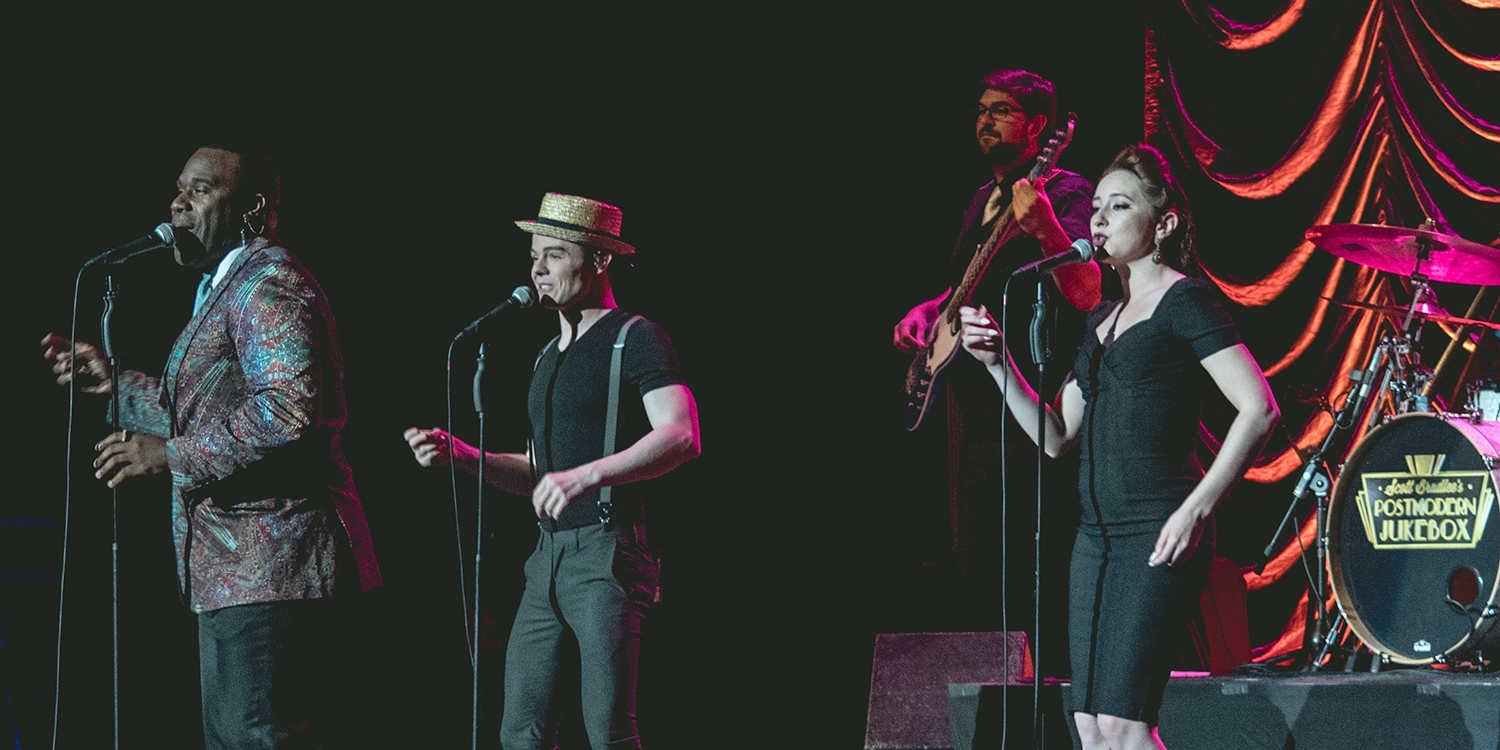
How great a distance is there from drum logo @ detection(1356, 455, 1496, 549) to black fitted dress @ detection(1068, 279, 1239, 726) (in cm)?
226

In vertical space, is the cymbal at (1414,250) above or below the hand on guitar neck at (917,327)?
above

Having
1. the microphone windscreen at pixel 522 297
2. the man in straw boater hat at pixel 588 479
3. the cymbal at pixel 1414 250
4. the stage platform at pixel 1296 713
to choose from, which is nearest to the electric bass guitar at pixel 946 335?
the cymbal at pixel 1414 250

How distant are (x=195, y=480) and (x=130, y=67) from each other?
8.89 ft

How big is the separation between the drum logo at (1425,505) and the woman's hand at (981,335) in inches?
96.0

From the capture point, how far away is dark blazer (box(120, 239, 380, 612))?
3104mm

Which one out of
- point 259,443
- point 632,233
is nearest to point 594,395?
point 259,443

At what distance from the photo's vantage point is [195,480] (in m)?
3.15

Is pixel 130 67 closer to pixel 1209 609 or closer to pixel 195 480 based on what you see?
pixel 195 480

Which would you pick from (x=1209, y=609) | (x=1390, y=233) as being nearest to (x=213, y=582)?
(x=1209, y=609)

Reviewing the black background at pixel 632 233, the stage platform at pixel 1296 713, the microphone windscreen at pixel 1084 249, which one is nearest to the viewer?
the microphone windscreen at pixel 1084 249

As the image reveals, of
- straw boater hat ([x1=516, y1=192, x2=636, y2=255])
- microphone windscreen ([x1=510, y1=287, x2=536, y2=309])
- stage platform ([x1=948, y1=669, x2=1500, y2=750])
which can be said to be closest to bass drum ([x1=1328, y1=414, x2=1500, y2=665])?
stage platform ([x1=948, y1=669, x2=1500, y2=750])

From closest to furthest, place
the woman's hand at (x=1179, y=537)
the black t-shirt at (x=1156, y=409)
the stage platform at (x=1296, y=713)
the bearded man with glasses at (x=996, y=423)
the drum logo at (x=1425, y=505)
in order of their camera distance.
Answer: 1. the woman's hand at (x=1179, y=537)
2. the black t-shirt at (x=1156, y=409)
3. the stage platform at (x=1296, y=713)
4. the bearded man with glasses at (x=996, y=423)
5. the drum logo at (x=1425, y=505)

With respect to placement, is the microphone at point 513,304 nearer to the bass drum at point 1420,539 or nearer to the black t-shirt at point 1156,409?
the black t-shirt at point 1156,409

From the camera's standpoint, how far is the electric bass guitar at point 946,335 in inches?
183
